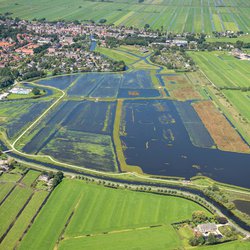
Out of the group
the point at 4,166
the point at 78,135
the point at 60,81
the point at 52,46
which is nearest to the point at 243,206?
the point at 78,135

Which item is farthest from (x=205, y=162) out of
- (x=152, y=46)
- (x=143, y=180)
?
(x=152, y=46)

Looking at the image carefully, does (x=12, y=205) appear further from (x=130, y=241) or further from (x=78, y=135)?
(x=78, y=135)

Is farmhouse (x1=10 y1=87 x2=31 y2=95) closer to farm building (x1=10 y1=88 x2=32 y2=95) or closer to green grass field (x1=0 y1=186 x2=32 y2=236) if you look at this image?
farm building (x1=10 y1=88 x2=32 y2=95)

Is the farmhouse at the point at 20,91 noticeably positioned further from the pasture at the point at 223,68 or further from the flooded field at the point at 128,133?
the pasture at the point at 223,68

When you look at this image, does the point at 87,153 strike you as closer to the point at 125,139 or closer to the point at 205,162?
the point at 125,139

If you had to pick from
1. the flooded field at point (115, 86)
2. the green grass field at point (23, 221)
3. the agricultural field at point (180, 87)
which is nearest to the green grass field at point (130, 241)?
the green grass field at point (23, 221)
